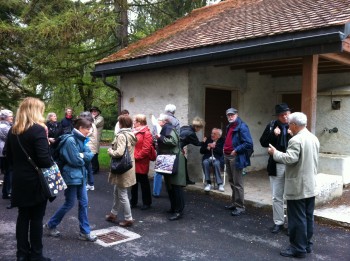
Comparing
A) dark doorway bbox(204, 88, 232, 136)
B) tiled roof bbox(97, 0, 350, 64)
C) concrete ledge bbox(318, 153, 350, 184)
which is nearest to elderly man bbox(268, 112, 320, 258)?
tiled roof bbox(97, 0, 350, 64)

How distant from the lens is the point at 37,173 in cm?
352

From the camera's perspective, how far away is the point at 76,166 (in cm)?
430

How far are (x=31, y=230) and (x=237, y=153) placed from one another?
10.9 feet

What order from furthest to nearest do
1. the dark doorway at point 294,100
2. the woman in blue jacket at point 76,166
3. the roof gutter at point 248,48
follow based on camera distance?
1. the dark doorway at point 294,100
2. the roof gutter at point 248,48
3. the woman in blue jacket at point 76,166

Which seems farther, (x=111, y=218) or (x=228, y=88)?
(x=228, y=88)

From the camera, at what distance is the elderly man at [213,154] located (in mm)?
7109

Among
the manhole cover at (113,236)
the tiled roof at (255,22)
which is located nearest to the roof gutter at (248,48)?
the tiled roof at (255,22)

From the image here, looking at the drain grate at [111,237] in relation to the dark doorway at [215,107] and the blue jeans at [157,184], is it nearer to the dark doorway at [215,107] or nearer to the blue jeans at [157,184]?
the blue jeans at [157,184]

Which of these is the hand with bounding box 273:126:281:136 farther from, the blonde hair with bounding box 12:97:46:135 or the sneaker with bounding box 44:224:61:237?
the sneaker with bounding box 44:224:61:237

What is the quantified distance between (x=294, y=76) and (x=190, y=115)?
3.67 m

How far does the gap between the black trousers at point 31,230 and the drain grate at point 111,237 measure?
1.02 metres

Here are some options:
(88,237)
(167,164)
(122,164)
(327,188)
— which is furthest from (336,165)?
(88,237)

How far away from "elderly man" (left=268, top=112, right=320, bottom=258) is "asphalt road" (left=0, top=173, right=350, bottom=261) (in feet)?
0.92

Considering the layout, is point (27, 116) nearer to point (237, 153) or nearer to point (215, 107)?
point (237, 153)
